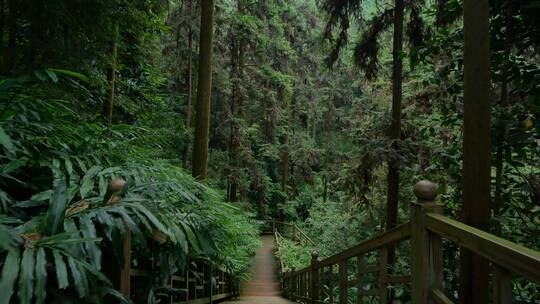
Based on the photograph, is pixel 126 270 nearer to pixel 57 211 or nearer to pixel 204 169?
pixel 57 211

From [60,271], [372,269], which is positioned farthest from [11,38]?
[372,269]

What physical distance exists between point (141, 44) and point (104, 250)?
7.38 metres

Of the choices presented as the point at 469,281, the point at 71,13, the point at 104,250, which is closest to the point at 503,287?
the point at 469,281

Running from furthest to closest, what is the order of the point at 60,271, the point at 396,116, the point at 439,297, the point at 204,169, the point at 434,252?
the point at 204,169, the point at 396,116, the point at 434,252, the point at 439,297, the point at 60,271

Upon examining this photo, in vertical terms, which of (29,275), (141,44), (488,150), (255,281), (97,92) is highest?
(141,44)

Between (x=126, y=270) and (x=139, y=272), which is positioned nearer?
(x=126, y=270)

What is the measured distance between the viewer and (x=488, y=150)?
2.15 m

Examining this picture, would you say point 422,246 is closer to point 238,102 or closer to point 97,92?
point 97,92

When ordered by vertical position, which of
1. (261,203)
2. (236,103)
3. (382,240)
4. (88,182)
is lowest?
(261,203)

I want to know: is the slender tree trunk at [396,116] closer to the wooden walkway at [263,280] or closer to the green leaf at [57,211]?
the wooden walkway at [263,280]

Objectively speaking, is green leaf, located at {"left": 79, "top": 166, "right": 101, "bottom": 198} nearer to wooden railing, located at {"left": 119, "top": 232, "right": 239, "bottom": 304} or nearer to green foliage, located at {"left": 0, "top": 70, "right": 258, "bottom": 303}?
green foliage, located at {"left": 0, "top": 70, "right": 258, "bottom": 303}

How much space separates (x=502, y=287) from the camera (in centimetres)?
128

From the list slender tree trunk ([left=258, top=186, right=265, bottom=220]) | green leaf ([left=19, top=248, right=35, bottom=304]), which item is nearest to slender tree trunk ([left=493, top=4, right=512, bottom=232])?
green leaf ([left=19, top=248, right=35, bottom=304])

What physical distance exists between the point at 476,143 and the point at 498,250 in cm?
101
